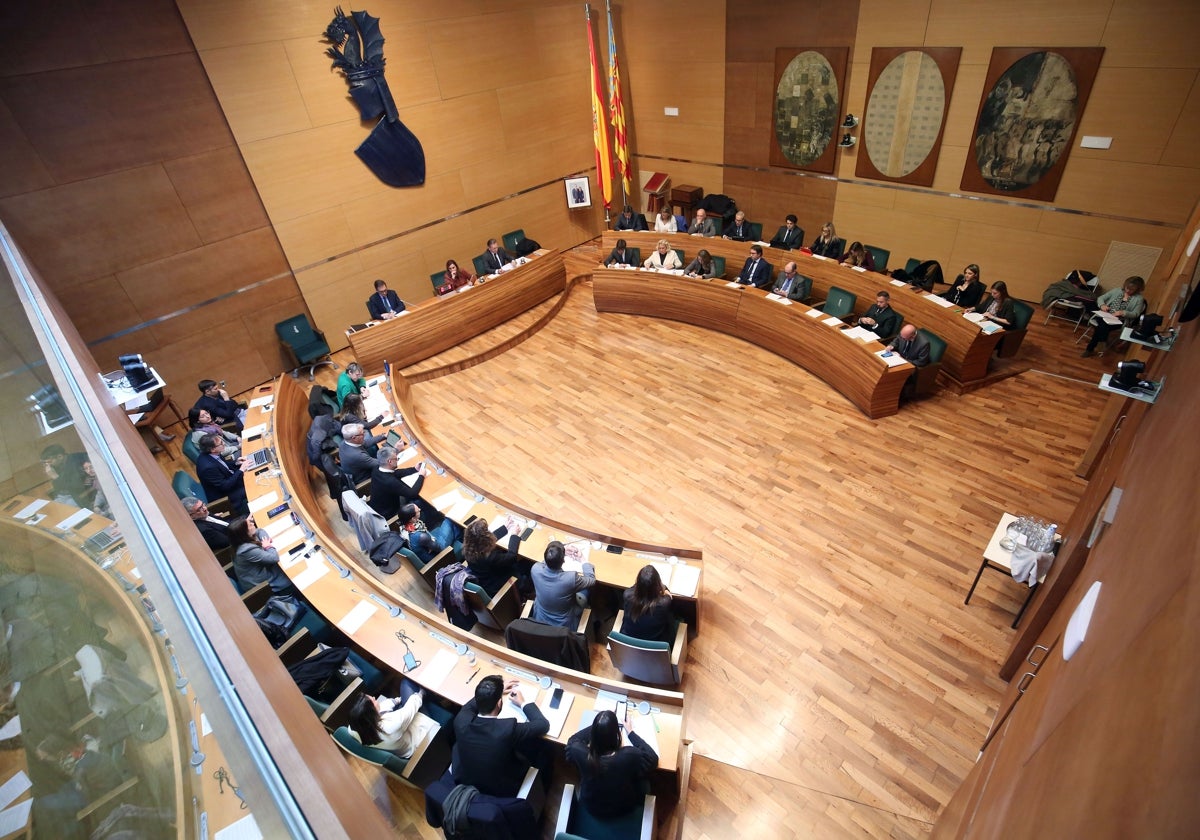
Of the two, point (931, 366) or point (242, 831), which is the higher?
point (242, 831)

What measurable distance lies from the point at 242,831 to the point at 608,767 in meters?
2.10

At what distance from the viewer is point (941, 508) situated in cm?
499

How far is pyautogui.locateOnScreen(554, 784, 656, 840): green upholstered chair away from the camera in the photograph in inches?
107

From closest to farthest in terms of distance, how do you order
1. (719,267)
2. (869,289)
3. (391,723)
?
(391,723) < (869,289) < (719,267)

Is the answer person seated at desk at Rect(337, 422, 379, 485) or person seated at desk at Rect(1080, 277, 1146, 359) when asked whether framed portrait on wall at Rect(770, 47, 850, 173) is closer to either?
person seated at desk at Rect(1080, 277, 1146, 359)

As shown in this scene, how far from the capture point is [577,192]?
423 inches

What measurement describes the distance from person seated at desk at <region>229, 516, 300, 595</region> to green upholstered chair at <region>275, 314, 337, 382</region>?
4.31 metres

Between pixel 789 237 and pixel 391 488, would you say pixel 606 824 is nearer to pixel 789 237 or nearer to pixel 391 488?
pixel 391 488

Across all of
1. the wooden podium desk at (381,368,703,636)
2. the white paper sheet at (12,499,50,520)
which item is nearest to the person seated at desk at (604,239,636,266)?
the wooden podium desk at (381,368,703,636)

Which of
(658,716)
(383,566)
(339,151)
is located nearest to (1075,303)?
(658,716)

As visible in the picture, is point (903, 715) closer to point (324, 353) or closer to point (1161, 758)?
point (1161, 758)

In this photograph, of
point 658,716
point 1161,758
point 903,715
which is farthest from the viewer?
point 903,715

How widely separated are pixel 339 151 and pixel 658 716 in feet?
26.8

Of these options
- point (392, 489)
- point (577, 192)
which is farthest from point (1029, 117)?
point (392, 489)
